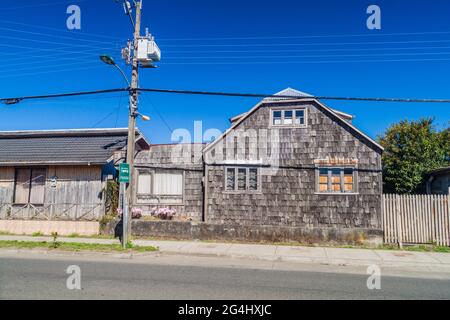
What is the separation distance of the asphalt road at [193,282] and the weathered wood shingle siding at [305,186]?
15.5 feet

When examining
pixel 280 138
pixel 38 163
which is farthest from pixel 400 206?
pixel 38 163

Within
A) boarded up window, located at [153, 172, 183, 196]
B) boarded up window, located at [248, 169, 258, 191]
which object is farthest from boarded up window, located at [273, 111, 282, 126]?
boarded up window, located at [153, 172, 183, 196]

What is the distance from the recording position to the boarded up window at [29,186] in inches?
644

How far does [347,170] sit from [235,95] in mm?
6020

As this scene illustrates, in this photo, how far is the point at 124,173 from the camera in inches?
469

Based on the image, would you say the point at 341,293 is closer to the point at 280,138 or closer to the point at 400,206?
the point at 400,206

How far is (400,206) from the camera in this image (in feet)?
43.3

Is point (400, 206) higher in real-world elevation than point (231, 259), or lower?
higher

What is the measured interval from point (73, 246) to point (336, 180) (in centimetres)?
1050

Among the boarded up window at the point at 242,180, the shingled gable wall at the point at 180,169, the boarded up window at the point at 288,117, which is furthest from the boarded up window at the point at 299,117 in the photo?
the shingled gable wall at the point at 180,169

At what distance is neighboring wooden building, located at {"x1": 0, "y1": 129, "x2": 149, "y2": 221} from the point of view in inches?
621

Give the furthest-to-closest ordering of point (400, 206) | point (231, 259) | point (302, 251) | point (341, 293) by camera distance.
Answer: point (400, 206), point (302, 251), point (231, 259), point (341, 293)

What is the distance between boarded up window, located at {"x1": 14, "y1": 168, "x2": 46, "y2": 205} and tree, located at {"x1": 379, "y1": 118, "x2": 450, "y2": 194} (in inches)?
788
